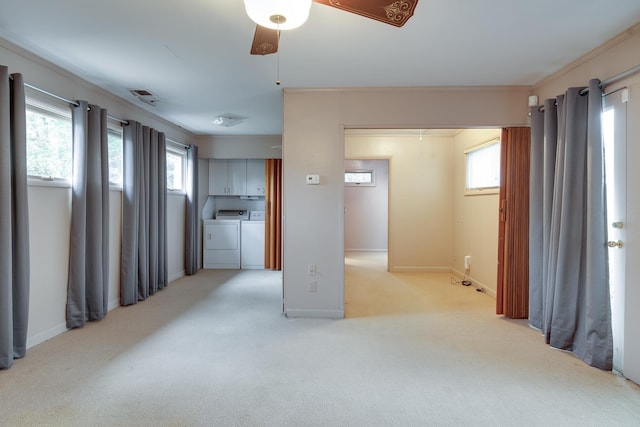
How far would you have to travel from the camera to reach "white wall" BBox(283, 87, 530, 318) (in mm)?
3312

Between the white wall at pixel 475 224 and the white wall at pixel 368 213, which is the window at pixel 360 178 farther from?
the white wall at pixel 475 224

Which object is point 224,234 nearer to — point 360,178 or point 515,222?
point 360,178

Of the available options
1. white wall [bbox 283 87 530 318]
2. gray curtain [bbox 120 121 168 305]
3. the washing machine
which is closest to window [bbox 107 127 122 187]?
gray curtain [bbox 120 121 168 305]

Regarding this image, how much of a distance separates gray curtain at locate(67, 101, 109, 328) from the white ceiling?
491mm

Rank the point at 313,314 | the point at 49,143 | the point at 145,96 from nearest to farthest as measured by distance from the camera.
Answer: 1. the point at 49,143
2. the point at 313,314
3. the point at 145,96

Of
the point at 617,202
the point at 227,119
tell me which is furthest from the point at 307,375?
the point at 227,119

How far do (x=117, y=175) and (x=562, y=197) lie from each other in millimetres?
4355

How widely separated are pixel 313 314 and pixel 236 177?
346 centimetres

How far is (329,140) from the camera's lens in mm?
3377

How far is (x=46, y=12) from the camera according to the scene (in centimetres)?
204

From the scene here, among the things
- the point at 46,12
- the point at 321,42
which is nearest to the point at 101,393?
the point at 46,12

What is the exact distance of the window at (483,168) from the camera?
417cm

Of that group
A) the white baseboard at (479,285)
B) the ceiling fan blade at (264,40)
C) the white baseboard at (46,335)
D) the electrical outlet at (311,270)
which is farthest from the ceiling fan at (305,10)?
the white baseboard at (479,285)

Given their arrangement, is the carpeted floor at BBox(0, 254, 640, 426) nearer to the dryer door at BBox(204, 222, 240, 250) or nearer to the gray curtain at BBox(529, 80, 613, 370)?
the gray curtain at BBox(529, 80, 613, 370)
